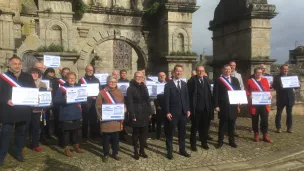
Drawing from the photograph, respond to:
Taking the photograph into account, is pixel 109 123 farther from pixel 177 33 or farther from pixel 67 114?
pixel 177 33

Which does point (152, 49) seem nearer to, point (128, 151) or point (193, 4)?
point (193, 4)

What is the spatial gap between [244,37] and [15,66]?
8723 mm

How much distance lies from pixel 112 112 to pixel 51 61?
3.86 m

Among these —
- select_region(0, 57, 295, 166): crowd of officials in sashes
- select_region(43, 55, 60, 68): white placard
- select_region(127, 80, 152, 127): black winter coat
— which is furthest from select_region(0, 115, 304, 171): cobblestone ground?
select_region(43, 55, 60, 68): white placard

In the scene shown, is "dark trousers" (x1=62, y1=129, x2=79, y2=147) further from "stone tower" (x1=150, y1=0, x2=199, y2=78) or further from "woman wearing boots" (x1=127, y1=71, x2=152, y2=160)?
"stone tower" (x1=150, y1=0, x2=199, y2=78)

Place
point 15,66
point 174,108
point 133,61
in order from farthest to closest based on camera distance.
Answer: point 133,61, point 174,108, point 15,66

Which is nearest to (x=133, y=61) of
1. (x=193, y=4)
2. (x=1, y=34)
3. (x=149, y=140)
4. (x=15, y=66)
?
(x=1, y=34)

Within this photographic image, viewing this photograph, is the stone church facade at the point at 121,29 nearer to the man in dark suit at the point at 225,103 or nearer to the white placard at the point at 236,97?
the man in dark suit at the point at 225,103

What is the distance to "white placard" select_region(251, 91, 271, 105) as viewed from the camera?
24.7 ft

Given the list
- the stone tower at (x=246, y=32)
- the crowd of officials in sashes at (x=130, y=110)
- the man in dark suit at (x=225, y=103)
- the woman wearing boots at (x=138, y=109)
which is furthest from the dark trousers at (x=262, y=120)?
the stone tower at (x=246, y=32)

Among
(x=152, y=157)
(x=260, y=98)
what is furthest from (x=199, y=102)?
(x=260, y=98)

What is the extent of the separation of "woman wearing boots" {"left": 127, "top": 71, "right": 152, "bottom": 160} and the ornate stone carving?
21.8 m

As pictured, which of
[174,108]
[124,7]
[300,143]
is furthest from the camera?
[124,7]

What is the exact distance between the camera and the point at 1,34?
13.9m
